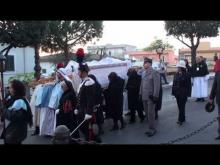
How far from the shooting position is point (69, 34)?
4062 centimetres

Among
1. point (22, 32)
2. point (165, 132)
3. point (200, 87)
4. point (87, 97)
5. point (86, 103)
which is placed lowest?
point (165, 132)

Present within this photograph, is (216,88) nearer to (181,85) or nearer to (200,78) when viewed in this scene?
(181,85)

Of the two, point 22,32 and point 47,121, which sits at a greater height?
point 22,32

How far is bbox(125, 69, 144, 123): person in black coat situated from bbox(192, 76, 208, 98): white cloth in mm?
3540

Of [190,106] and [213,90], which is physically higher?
[213,90]

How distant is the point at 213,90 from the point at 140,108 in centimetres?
371

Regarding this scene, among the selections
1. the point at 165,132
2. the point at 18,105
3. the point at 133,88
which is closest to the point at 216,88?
the point at 165,132

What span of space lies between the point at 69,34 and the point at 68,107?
3103 centimetres

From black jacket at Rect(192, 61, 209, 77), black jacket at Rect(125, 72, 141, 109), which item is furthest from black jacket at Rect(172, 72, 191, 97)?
black jacket at Rect(192, 61, 209, 77)

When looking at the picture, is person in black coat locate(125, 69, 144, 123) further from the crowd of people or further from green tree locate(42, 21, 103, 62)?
green tree locate(42, 21, 103, 62)

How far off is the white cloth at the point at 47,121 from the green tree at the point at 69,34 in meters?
26.1
